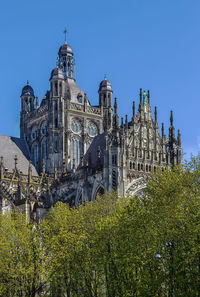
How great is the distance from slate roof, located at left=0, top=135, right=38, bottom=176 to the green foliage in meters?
34.8

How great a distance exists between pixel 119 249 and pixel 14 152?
51.5m

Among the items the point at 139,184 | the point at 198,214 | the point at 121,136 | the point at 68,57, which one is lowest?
the point at 198,214

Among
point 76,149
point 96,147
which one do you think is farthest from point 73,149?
point 96,147

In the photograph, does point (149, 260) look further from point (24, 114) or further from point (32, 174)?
point (24, 114)

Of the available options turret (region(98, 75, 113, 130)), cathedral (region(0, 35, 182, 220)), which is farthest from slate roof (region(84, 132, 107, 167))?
turret (region(98, 75, 113, 130))

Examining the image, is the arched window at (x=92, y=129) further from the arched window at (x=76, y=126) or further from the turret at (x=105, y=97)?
the turret at (x=105, y=97)

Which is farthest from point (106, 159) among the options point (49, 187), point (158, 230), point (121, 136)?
point (158, 230)

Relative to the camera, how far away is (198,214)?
131 ft

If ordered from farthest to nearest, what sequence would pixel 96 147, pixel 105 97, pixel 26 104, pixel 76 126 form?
pixel 26 104, pixel 105 97, pixel 76 126, pixel 96 147

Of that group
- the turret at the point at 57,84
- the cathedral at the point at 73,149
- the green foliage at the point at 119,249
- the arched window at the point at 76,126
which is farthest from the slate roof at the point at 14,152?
the green foliage at the point at 119,249

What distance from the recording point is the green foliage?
39.6m

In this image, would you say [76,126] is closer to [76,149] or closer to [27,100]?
[76,149]

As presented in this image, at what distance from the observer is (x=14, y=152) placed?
92.1 metres

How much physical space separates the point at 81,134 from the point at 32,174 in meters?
11.4
